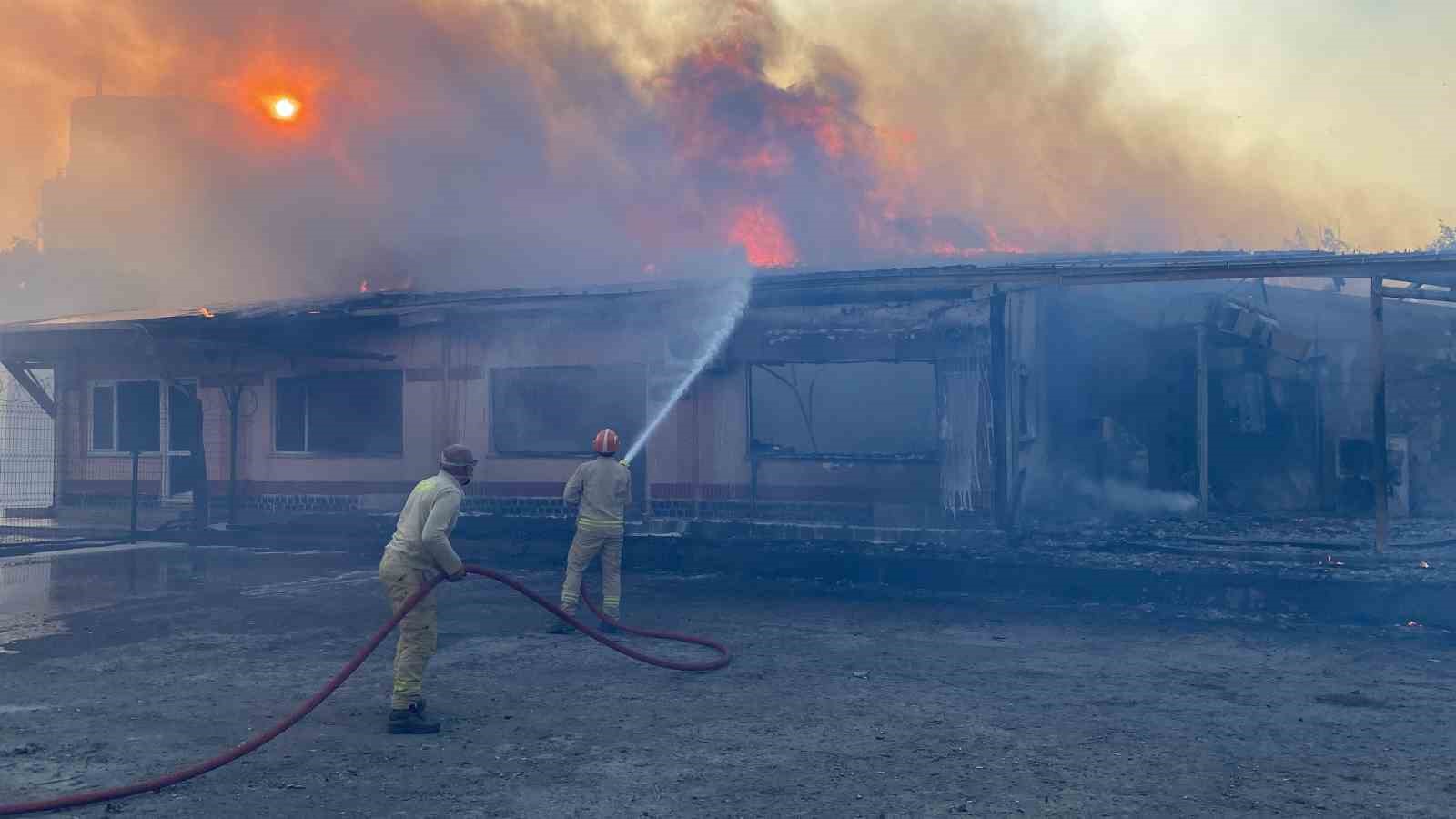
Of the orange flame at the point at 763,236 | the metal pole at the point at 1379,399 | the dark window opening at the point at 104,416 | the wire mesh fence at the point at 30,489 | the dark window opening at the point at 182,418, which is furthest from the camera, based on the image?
the orange flame at the point at 763,236

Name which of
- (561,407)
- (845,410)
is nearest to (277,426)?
(561,407)

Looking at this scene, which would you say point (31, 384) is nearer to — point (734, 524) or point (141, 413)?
point (141, 413)

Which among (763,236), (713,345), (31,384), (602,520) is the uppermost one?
(763,236)

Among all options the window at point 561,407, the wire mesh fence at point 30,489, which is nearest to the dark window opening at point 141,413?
the wire mesh fence at point 30,489

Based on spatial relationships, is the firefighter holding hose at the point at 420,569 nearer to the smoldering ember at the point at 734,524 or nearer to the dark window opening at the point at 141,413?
the smoldering ember at the point at 734,524

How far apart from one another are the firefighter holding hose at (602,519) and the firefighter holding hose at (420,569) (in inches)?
98.1

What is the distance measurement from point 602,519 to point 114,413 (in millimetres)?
12705

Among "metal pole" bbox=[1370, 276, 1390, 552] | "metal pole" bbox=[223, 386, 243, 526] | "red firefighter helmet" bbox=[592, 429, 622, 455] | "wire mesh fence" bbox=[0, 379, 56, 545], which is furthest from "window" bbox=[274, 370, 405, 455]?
"metal pole" bbox=[1370, 276, 1390, 552]

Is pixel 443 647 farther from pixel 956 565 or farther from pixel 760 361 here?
pixel 760 361

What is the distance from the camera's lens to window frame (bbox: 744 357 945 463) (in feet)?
42.4

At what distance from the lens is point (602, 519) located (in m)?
9.16

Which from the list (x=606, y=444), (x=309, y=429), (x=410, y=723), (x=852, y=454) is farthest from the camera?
(x=309, y=429)

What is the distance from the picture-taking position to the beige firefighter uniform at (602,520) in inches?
360

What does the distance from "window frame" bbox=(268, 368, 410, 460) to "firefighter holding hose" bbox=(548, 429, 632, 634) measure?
7.37m
